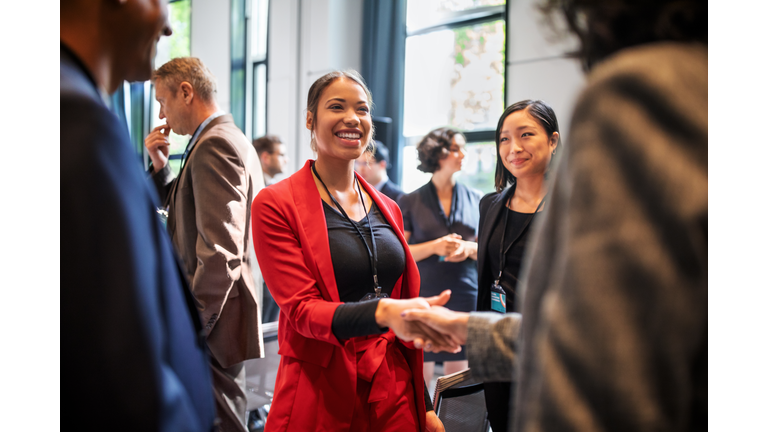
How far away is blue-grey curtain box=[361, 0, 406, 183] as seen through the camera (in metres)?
5.93

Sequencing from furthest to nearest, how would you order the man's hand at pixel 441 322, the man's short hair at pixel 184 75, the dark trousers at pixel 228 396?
the man's short hair at pixel 184 75, the dark trousers at pixel 228 396, the man's hand at pixel 441 322

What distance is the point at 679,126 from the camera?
17.7 inches

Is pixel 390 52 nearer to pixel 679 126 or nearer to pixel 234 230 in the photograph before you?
pixel 234 230

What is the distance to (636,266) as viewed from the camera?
0.44m

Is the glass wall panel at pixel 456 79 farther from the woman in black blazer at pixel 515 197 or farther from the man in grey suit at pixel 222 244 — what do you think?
the man in grey suit at pixel 222 244

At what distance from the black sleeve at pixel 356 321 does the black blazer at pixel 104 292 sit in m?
0.75

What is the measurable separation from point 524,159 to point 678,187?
5.32ft

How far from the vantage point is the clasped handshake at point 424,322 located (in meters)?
1.16

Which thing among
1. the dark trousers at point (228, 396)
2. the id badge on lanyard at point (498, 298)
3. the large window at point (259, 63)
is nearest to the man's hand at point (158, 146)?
the dark trousers at point (228, 396)

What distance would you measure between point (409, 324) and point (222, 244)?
1054mm

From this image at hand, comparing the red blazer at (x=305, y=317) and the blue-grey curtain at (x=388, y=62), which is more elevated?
the blue-grey curtain at (x=388, y=62)

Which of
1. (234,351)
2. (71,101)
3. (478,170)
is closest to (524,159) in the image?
(234,351)

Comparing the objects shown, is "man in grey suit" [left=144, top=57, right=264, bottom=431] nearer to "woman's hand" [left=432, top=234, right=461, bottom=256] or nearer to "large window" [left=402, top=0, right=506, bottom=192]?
"woman's hand" [left=432, top=234, right=461, bottom=256]

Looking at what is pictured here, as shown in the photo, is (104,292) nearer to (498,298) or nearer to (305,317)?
(305,317)
